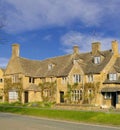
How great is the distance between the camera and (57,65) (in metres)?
71.6

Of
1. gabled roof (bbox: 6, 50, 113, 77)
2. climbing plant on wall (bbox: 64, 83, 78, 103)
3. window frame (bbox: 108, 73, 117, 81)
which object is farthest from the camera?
climbing plant on wall (bbox: 64, 83, 78, 103)

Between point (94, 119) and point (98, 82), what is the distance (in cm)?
2645

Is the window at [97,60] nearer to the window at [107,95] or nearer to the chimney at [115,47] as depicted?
the chimney at [115,47]

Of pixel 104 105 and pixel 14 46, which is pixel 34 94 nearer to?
pixel 14 46

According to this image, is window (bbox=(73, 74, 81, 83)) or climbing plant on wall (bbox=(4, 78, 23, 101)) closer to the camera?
window (bbox=(73, 74, 81, 83))

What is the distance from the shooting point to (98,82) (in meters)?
59.2

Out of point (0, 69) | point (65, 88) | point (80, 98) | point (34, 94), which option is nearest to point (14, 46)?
point (0, 69)

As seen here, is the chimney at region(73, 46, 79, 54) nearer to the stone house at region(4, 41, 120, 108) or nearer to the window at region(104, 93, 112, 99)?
the stone house at region(4, 41, 120, 108)

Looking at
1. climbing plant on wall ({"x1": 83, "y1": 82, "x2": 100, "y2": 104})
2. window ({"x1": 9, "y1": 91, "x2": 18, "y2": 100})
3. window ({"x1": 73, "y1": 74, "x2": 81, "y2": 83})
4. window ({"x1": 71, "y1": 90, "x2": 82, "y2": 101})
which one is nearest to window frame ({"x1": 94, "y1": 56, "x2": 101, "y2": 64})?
window ({"x1": 73, "y1": 74, "x2": 81, "y2": 83})

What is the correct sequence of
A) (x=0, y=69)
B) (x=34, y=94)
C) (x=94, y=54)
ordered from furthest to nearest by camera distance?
(x=0, y=69) < (x=34, y=94) < (x=94, y=54)

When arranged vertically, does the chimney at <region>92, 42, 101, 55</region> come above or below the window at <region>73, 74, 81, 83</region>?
above

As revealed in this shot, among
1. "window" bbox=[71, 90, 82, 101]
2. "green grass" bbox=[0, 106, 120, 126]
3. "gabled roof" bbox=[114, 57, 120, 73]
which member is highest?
"gabled roof" bbox=[114, 57, 120, 73]

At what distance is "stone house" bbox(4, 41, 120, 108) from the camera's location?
194ft

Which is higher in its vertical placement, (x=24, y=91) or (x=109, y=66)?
Answer: (x=109, y=66)
